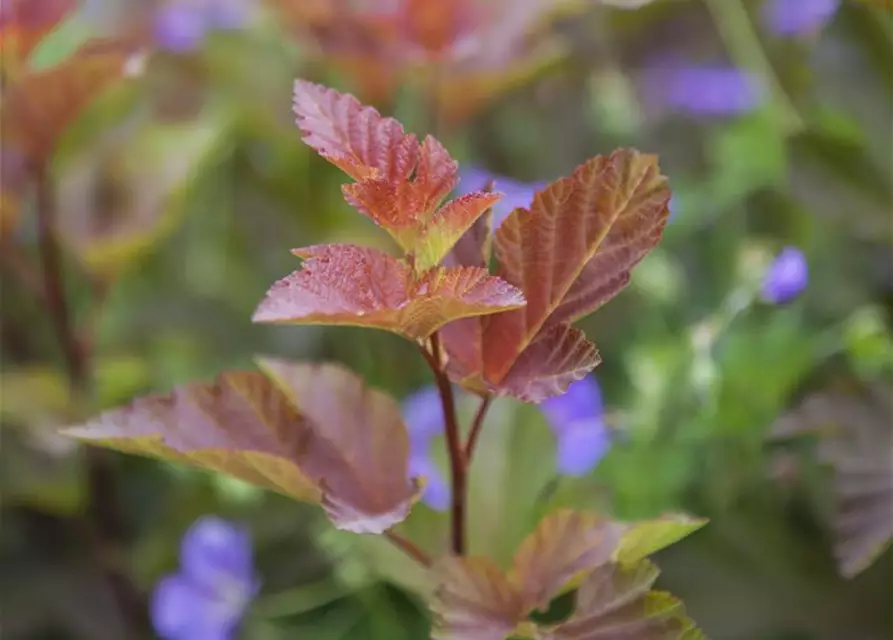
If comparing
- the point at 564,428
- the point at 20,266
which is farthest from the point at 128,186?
the point at 564,428

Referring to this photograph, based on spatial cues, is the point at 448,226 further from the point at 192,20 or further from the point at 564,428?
the point at 192,20

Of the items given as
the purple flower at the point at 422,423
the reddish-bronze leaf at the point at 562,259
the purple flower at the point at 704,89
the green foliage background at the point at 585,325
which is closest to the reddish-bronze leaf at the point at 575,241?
the reddish-bronze leaf at the point at 562,259

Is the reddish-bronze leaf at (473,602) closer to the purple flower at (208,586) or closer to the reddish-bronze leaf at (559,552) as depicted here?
the reddish-bronze leaf at (559,552)

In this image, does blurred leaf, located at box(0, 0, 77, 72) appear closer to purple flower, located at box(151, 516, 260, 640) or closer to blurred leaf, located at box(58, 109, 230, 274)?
blurred leaf, located at box(58, 109, 230, 274)

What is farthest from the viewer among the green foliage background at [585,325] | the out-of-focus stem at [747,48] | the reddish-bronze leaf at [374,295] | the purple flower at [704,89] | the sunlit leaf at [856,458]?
the purple flower at [704,89]

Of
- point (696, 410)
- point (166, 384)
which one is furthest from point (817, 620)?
point (166, 384)
